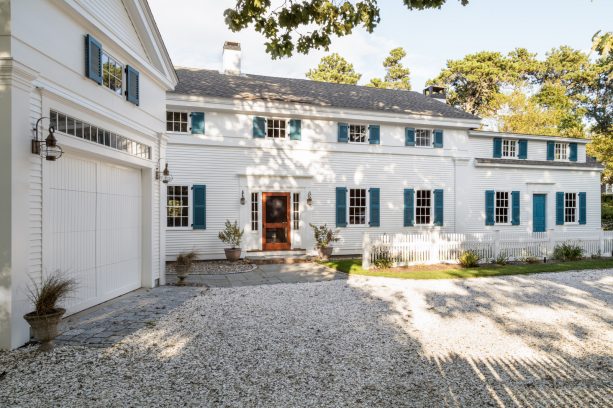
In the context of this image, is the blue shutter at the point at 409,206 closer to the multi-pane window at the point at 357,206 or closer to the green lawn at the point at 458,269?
the multi-pane window at the point at 357,206

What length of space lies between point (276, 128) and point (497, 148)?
32.8 ft

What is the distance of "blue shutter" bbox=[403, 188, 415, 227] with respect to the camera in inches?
643

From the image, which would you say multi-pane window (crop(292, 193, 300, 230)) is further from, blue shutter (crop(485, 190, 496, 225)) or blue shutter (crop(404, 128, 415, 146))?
blue shutter (crop(485, 190, 496, 225))

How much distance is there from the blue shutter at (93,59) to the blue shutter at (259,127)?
7.63 m

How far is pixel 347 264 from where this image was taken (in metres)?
12.8

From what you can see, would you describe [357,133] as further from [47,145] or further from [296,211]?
[47,145]

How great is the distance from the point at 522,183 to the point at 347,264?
33.2 feet

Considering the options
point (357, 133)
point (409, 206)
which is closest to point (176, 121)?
point (357, 133)

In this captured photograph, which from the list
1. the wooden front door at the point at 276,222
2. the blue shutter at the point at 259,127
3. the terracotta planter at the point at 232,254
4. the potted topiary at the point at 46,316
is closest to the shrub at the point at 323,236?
the wooden front door at the point at 276,222

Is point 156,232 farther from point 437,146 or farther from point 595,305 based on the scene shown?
point 437,146

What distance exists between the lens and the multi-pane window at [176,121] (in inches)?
544

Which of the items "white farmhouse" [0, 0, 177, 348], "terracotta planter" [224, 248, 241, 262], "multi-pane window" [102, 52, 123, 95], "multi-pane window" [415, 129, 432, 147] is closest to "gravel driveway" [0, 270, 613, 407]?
"white farmhouse" [0, 0, 177, 348]

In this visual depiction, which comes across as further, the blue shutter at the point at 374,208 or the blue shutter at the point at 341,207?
the blue shutter at the point at 374,208

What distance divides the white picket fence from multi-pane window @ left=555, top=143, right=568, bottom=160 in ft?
19.0
